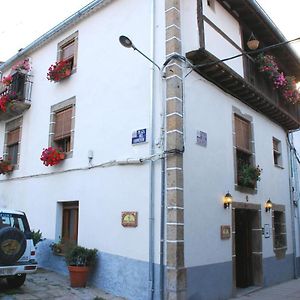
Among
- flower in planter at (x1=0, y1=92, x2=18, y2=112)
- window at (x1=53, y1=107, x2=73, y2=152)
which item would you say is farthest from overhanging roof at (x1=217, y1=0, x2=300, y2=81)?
flower in planter at (x1=0, y1=92, x2=18, y2=112)

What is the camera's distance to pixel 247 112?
10594 mm

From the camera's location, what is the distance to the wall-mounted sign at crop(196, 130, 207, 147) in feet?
26.7

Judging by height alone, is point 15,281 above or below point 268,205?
below

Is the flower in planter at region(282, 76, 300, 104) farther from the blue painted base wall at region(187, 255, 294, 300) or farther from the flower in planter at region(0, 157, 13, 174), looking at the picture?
the flower in planter at region(0, 157, 13, 174)

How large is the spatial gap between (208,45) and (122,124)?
272 centimetres

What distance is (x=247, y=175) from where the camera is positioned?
972 cm

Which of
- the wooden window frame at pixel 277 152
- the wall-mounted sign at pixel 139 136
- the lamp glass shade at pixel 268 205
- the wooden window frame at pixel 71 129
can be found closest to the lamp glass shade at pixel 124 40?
the wall-mounted sign at pixel 139 136

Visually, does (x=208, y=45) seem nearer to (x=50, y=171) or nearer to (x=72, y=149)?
(x=72, y=149)

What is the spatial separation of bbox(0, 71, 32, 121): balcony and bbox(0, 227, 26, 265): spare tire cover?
5.82 metres

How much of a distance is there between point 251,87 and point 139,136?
143 inches

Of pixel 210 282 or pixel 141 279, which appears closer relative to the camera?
pixel 141 279

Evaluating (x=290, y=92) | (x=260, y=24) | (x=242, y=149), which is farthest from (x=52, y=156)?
(x=290, y=92)

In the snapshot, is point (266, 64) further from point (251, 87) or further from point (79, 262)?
point (79, 262)

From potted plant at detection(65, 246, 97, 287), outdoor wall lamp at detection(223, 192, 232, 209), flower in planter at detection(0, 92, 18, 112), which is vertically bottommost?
potted plant at detection(65, 246, 97, 287)
